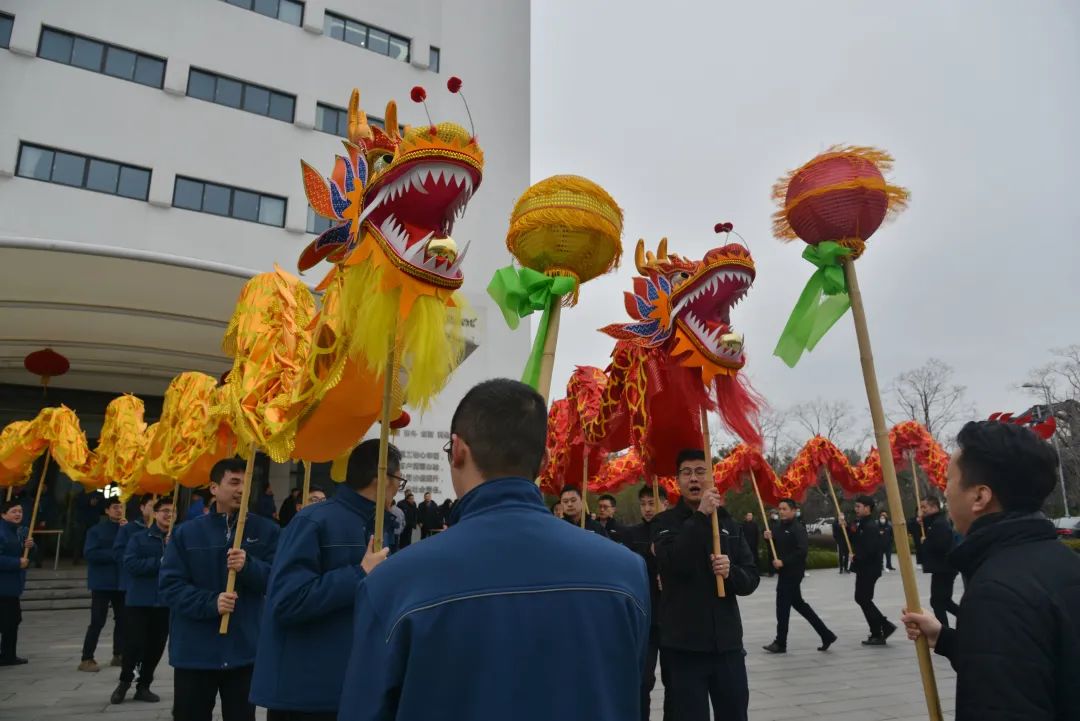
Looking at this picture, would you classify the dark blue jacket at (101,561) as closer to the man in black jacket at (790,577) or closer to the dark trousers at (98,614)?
the dark trousers at (98,614)

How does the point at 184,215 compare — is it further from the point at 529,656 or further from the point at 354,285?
the point at 529,656

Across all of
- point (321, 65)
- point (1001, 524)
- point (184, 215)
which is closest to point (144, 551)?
point (1001, 524)

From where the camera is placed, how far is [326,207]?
3.48m

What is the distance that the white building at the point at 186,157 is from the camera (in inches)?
462

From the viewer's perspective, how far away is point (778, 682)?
6.20 m

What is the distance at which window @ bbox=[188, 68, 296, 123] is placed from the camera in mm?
14523

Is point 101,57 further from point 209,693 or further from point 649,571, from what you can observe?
point 649,571

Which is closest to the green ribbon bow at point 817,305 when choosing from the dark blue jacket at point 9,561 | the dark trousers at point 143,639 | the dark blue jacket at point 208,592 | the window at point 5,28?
the dark blue jacket at point 208,592

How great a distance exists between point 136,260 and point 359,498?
349 inches

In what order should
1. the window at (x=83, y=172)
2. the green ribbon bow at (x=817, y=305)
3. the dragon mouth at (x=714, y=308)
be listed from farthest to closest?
1. the window at (x=83, y=172)
2. the dragon mouth at (x=714, y=308)
3. the green ribbon bow at (x=817, y=305)

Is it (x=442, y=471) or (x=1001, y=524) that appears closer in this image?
(x=1001, y=524)

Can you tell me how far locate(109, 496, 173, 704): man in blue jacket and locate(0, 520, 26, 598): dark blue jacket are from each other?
1922mm

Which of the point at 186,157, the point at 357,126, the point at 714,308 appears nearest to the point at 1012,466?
the point at 714,308

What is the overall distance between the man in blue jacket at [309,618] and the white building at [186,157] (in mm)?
8626
